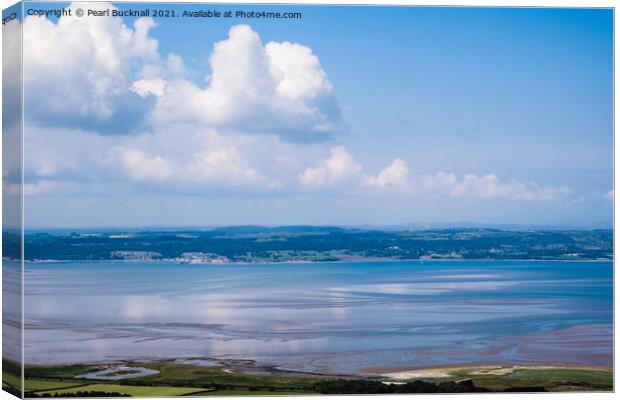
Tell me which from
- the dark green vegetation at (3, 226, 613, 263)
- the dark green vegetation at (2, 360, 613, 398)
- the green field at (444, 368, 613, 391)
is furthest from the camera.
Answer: the dark green vegetation at (3, 226, 613, 263)

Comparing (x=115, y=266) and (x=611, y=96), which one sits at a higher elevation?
(x=611, y=96)

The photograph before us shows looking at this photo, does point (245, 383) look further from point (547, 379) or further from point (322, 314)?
point (547, 379)

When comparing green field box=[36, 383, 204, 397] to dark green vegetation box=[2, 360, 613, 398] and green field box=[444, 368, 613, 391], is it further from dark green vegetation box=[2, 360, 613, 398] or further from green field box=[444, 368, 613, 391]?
green field box=[444, 368, 613, 391]

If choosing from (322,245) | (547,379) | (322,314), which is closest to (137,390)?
(322,314)

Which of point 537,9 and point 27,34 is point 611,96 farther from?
point 27,34

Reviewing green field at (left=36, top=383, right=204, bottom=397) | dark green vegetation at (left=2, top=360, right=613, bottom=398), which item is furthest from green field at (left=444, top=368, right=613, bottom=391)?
green field at (left=36, top=383, right=204, bottom=397)

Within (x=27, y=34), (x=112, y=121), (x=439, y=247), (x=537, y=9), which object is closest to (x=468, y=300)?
(x=439, y=247)

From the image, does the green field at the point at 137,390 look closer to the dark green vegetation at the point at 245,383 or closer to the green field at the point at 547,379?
the dark green vegetation at the point at 245,383
